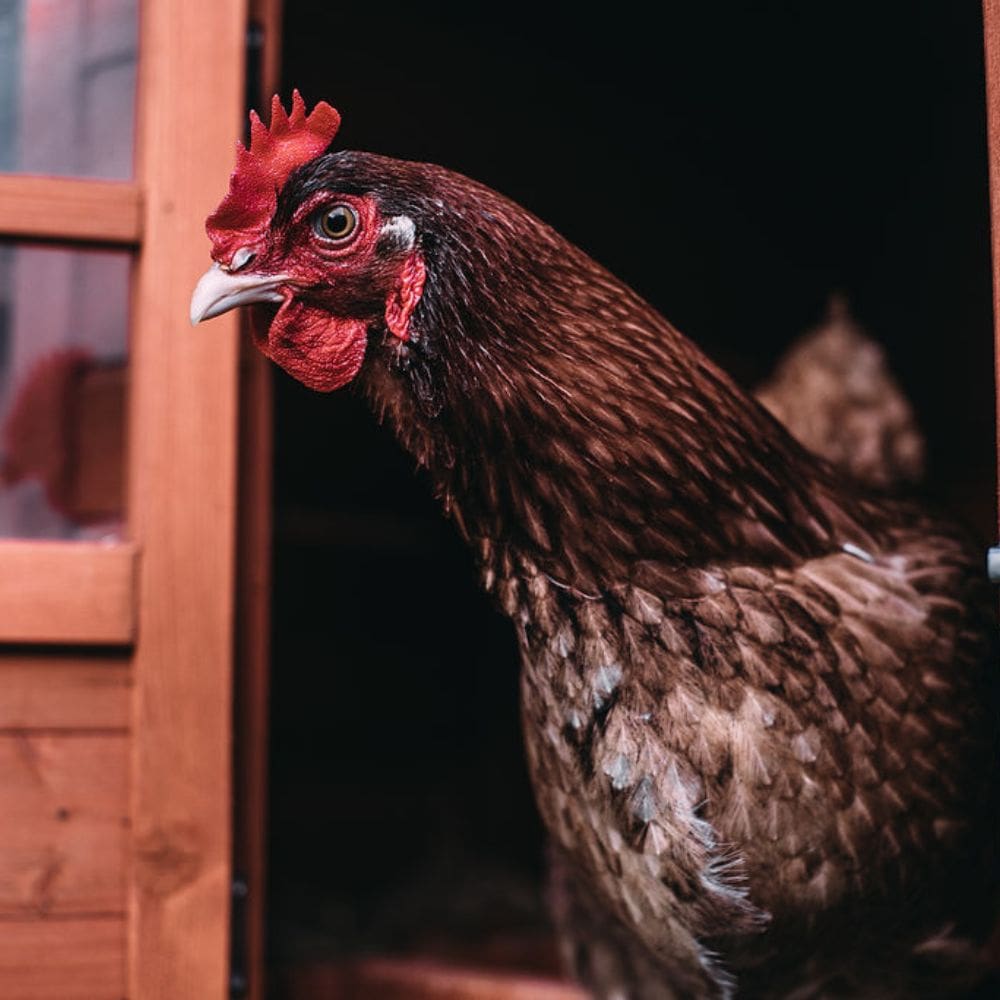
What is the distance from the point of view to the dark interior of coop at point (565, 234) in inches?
91.2

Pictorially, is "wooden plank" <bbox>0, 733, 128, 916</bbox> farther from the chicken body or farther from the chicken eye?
the chicken eye

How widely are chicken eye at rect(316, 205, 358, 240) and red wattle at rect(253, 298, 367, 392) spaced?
0.07 m

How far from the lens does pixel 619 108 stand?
8.26 feet

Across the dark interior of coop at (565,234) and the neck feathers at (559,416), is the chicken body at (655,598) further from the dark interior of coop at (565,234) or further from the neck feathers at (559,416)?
the dark interior of coop at (565,234)

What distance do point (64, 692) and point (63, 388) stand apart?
490 millimetres

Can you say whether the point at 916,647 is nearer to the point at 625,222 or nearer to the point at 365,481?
the point at 625,222

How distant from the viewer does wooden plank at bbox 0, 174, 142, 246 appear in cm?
142

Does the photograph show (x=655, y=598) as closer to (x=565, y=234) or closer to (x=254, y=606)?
(x=254, y=606)

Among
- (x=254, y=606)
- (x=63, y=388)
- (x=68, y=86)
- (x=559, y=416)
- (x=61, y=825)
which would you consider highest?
(x=68, y=86)

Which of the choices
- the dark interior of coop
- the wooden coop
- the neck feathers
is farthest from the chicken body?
the dark interior of coop

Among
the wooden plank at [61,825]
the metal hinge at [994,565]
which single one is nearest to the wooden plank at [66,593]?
the wooden plank at [61,825]

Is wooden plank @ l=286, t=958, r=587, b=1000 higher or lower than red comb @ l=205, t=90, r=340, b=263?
lower

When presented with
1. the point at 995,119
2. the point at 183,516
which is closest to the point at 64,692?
the point at 183,516

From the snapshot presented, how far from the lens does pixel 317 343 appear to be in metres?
1.12
